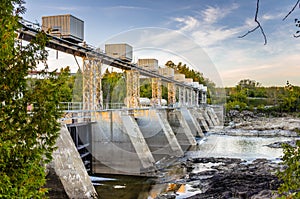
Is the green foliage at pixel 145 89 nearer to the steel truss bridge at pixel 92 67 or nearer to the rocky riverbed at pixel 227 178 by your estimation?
the steel truss bridge at pixel 92 67

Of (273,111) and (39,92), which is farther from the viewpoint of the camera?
(273,111)

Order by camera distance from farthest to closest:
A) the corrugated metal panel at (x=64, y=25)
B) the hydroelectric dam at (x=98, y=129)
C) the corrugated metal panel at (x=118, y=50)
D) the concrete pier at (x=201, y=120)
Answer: the concrete pier at (x=201, y=120) < the corrugated metal panel at (x=118, y=50) < the corrugated metal panel at (x=64, y=25) < the hydroelectric dam at (x=98, y=129)

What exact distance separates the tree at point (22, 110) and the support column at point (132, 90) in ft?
67.9

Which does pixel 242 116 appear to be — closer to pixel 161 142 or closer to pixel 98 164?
pixel 161 142

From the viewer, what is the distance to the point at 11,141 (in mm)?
3156

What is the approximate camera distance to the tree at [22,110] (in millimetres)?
3201

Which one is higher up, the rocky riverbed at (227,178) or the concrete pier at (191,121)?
the concrete pier at (191,121)

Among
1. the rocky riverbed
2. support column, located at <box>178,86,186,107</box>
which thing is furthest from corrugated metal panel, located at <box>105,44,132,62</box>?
support column, located at <box>178,86,186,107</box>

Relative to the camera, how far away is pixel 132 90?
80.3 feet

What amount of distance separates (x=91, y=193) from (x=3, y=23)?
8.88m

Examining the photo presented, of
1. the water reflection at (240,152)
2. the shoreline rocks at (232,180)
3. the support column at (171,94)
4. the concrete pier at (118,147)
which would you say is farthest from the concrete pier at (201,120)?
the concrete pier at (118,147)

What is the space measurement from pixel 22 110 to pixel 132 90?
69.3ft

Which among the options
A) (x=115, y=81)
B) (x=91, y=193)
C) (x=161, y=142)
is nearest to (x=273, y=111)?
(x=115, y=81)

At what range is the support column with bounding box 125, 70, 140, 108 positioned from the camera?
24391 mm
